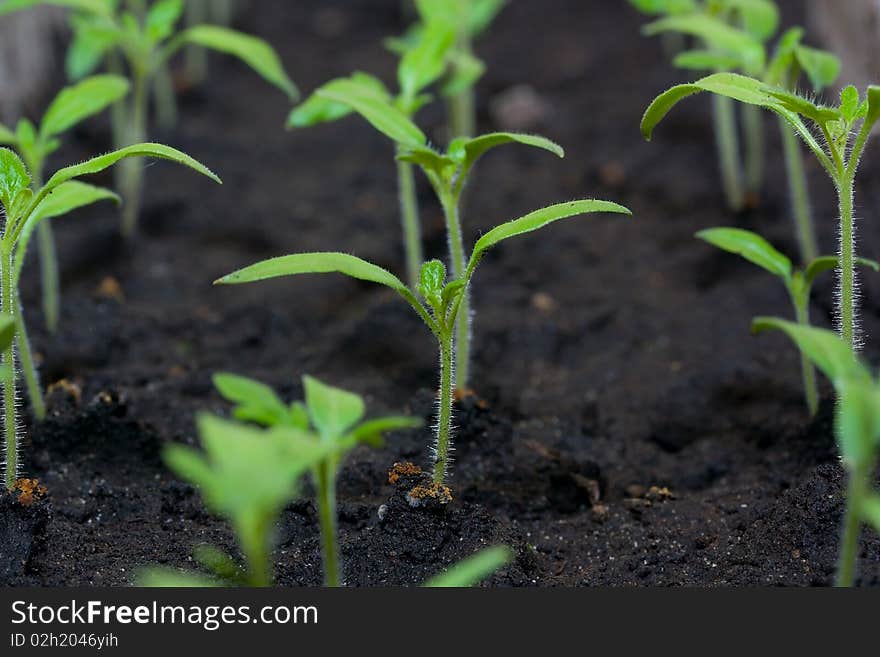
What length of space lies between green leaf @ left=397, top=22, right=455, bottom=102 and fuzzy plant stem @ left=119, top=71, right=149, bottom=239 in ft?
2.74

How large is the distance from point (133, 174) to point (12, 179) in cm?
124

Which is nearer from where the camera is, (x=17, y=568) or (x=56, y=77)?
(x=17, y=568)

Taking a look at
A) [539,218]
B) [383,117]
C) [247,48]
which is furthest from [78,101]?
[539,218]

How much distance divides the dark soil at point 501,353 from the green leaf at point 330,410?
45 cm

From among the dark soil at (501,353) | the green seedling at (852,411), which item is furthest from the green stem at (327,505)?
the green seedling at (852,411)

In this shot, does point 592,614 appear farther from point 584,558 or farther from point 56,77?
point 56,77

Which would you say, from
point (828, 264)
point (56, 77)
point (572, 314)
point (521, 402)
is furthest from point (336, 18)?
point (828, 264)

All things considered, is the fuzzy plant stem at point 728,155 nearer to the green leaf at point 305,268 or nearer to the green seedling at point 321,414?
the green leaf at point 305,268

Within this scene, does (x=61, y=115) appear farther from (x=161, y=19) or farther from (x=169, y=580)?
(x=169, y=580)

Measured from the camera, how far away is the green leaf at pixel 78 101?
2311mm

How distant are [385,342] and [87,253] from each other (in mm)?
948

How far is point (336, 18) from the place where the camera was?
4637 mm

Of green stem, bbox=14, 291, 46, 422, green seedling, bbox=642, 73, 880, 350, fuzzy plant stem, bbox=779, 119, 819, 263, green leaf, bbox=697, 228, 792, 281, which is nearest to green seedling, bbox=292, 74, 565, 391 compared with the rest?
green seedling, bbox=642, 73, 880, 350

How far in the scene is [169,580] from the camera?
4.46 ft
